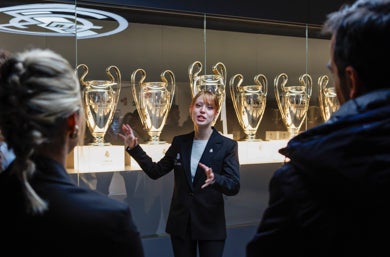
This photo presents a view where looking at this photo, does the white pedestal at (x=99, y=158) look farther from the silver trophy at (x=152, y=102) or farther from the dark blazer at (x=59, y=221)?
the dark blazer at (x=59, y=221)

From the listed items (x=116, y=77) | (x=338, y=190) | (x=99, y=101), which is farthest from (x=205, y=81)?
(x=338, y=190)

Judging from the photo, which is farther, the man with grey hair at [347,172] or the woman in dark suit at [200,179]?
the woman in dark suit at [200,179]

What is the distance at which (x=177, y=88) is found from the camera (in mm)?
3266

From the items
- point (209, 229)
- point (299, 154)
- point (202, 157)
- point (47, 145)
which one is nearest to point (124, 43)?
point (202, 157)

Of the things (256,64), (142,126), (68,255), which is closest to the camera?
(68,255)

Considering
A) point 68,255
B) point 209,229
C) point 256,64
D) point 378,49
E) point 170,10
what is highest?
point 170,10

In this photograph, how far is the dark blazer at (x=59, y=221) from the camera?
89 cm

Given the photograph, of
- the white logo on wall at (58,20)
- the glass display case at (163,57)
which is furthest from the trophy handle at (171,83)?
the white logo on wall at (58,20)

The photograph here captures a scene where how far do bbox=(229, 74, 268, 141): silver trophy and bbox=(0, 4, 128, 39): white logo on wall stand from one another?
0.90 m

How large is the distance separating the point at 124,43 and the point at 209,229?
1.23 m

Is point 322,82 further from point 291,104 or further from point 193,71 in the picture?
point 193,71

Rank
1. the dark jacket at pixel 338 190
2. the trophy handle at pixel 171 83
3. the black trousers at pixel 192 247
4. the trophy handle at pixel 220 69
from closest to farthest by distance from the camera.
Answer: the dark jacket at pixel 338 190, the black trousers at pixel 192 247, the trophy handle at pixel 171 83, the trophy handle at pixel 220 69

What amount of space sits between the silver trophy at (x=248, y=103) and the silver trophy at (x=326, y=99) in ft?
1.71

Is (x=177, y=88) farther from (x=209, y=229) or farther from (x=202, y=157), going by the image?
(x=209, y=229)
